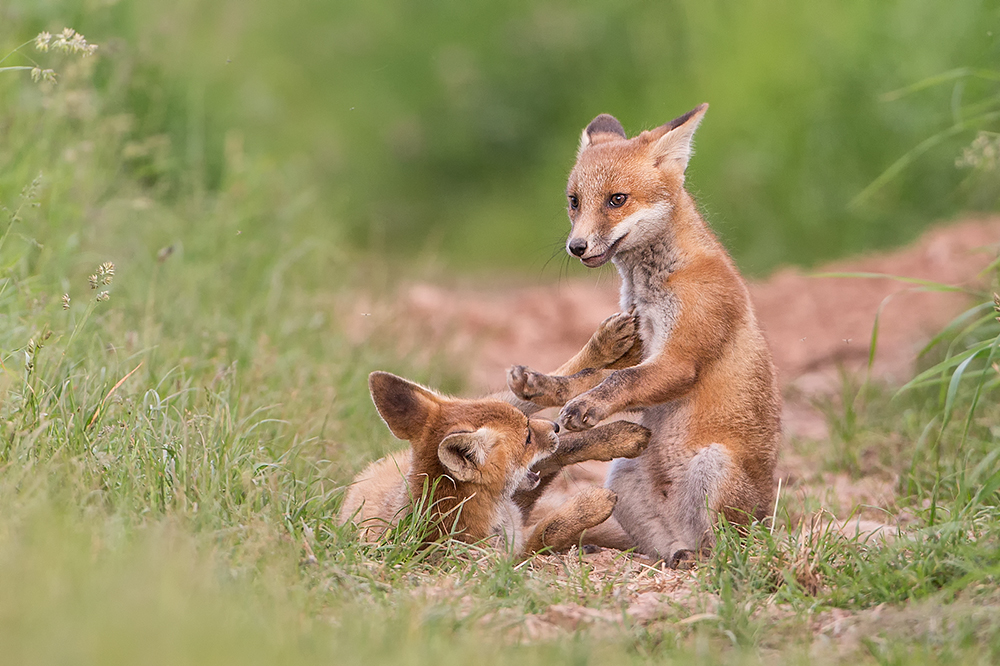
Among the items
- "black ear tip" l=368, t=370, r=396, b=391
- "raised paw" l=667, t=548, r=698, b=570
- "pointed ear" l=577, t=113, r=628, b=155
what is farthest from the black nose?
"raised paw" l=667, t=548, r=698, b=570

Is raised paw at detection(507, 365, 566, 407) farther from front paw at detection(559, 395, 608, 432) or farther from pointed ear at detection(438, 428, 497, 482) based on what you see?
pointed ear at detection(438, 428, 497, 482)

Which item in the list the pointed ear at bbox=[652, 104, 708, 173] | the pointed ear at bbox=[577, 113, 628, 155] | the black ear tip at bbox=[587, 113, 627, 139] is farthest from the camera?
the black ear tip at bbox=[587, 113, 627, 139]

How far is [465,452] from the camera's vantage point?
4387 mm

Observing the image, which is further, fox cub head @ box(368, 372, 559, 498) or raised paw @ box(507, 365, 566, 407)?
raised paw @ box(507, 365, 566, 407)

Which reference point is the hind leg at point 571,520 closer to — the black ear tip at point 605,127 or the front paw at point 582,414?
the front paw at point 582,414

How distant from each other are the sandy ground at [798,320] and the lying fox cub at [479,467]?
2.01 metres

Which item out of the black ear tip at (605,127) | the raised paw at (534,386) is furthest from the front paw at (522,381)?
the black ear tip at (605,127)

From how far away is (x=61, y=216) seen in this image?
645 cm

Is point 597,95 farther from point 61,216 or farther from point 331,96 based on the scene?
point 61,216

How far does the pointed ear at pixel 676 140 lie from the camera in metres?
4.96

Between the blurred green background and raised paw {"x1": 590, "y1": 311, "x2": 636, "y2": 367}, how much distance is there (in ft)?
12.9

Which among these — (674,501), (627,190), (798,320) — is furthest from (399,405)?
(798,320)

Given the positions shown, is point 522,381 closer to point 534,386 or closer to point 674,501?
point 534,386

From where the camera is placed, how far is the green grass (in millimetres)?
3365
